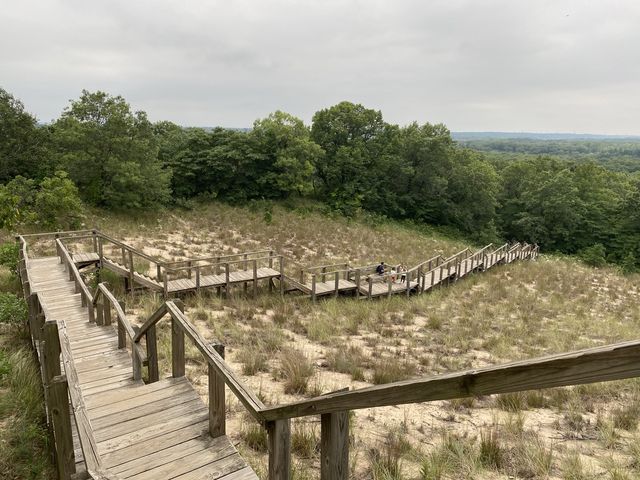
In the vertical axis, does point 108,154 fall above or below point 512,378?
above

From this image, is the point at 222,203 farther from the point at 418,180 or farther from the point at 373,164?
the point at 418,180

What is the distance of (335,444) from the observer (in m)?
2.40

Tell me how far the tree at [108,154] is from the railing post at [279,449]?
72.5 feet

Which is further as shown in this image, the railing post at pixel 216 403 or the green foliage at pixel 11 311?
the green foliage at pixel 11 311

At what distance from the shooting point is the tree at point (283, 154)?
3103 cm

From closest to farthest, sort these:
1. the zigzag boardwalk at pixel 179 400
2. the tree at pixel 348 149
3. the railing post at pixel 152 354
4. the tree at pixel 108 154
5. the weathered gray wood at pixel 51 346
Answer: the zigzag boardwalk at pixel 179 400
the weathered gray wood at pixel 51 346
the railing post at pixel 152 354
the tree at pixel 108 154
the tree at pixel 348 149

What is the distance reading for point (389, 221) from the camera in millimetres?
34656

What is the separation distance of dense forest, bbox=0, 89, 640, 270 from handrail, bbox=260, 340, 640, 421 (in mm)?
17889

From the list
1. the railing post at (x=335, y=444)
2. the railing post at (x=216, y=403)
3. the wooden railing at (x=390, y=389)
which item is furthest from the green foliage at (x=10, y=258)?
the railing post at (x=335, y=444)

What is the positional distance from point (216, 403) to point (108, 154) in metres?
23.3

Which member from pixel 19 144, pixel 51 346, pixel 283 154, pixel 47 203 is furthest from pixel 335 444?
pixel 283 154

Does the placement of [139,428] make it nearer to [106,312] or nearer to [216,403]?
[216,403]

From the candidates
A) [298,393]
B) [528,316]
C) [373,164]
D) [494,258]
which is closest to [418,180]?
[373,164]

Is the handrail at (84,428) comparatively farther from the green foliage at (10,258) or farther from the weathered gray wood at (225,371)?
the green foliage at (10,258)
